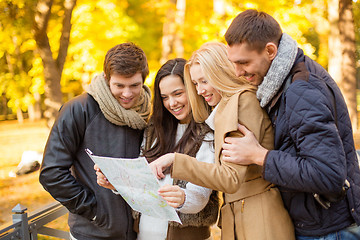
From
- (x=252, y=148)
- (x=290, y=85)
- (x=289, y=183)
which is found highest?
(x=290, y=85)

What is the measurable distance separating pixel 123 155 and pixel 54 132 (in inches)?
19.1

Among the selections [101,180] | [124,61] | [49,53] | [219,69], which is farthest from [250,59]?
[49,53]

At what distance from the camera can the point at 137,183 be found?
78.0 inches

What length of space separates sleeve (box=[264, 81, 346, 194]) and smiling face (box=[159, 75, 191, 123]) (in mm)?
1088

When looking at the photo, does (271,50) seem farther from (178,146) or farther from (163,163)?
(178,146)

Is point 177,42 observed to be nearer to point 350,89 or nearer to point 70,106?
point 350,89

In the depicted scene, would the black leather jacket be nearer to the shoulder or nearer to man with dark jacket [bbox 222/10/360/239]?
the shoulder

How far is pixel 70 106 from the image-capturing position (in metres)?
2.56

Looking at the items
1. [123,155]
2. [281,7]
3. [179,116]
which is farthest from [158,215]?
[281,7]

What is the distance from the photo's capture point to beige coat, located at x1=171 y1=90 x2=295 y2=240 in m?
1.80

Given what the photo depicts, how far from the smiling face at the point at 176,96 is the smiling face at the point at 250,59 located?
0.87 m

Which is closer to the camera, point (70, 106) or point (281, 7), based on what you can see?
point (70, 106)

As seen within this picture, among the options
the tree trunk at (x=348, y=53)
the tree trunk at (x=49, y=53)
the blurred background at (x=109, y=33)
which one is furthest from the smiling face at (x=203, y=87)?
the tree trunk at (x=348, y=53)

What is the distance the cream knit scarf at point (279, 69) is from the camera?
5.69 feet
